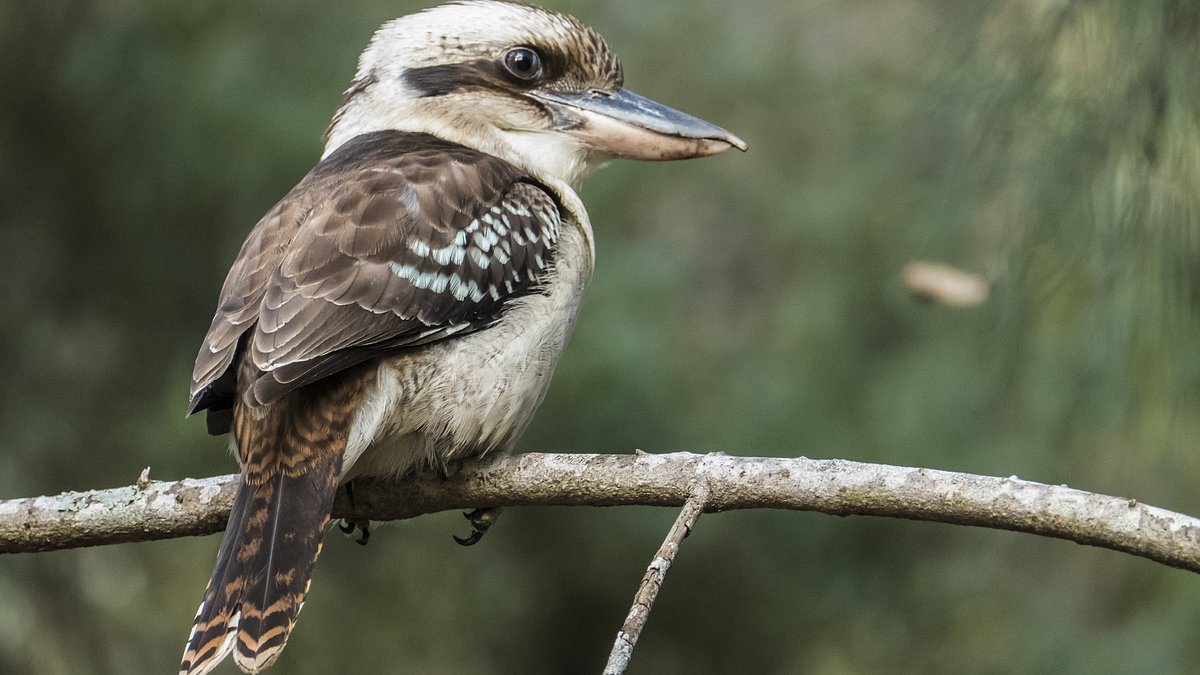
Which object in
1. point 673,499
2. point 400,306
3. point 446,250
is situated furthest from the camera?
point 446,250

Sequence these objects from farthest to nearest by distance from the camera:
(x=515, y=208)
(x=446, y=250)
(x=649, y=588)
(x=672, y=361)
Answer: (x=672, y=361), (x=515, y=208), (x=446, y=250), (x=649, y=588)

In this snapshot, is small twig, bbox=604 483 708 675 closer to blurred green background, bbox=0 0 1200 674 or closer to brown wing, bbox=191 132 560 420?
brown wing, bbox=191 132 560 420

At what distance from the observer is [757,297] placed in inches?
226

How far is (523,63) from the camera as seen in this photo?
2877mm

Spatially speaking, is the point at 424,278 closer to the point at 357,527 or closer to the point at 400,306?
the point at 400,306

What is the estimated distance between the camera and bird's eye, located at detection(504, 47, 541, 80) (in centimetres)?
287

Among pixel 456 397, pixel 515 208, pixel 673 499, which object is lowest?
pixel 456 397

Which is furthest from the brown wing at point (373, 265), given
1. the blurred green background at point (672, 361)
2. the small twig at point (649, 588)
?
the blurred green background at point (672, 361)

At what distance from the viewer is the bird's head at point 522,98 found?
2836 mm

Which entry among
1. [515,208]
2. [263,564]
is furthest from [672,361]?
[263,564]

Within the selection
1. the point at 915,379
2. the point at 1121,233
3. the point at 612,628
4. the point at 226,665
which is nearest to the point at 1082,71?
the point at 1121,233

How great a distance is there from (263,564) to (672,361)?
3031mm

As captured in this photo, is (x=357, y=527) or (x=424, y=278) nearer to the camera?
(x=424, y=278)

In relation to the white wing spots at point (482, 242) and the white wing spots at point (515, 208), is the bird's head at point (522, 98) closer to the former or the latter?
the white wing spots at point (515, 208)
